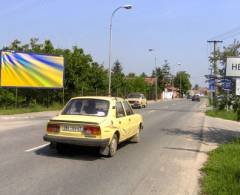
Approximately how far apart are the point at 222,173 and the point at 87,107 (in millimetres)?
4057

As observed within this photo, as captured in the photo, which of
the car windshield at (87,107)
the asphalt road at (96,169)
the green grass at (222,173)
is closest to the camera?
the green grass at (222,173)

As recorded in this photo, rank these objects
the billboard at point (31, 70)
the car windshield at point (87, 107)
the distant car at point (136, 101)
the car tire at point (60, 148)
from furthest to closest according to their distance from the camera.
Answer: the distant car at point (136, 101), the billboard at point (31, 70), the car windshield at point (87, 107), the car tire at point (60, 148)

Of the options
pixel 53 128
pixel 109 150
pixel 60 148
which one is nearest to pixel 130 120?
pixel 109 150

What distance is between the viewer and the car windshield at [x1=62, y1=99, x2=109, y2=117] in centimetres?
1051

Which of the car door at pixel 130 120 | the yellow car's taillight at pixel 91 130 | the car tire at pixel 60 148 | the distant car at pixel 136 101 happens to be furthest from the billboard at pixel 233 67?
the distant car at pixel 136 101

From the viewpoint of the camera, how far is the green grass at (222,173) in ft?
22.4

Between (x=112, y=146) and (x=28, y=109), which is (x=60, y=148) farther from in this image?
(x=28, y=109)

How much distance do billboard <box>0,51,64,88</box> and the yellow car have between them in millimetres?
19081

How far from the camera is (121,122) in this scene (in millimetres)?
10969

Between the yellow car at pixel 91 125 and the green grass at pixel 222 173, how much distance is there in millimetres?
2359

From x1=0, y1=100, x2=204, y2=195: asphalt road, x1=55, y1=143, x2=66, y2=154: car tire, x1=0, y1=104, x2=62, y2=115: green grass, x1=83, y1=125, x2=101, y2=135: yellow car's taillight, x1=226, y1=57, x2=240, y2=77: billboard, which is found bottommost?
x1=0, y1=100, x2=204, y2=195: asphalt road

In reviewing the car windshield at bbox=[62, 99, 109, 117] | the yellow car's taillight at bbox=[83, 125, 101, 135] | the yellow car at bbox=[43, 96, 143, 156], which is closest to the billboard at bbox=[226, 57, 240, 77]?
the yellow car at bbox=[43, 96, 143, 156]

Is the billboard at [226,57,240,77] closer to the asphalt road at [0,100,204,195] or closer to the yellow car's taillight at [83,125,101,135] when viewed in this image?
the asphalt road at [0,100,204,195]

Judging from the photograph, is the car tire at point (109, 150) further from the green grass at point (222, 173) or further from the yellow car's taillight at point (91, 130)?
the green grass at point (222, 173)
